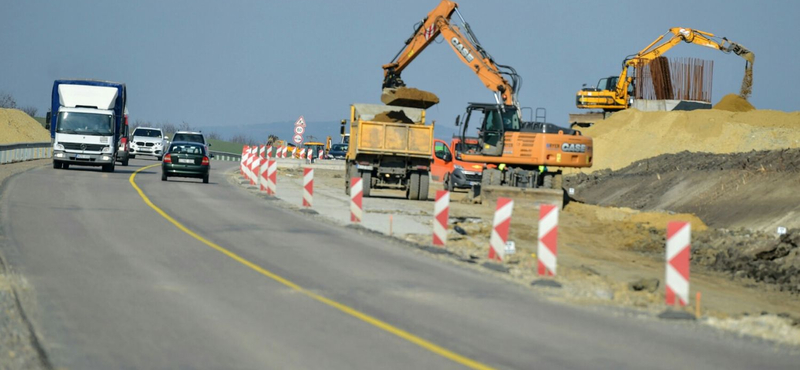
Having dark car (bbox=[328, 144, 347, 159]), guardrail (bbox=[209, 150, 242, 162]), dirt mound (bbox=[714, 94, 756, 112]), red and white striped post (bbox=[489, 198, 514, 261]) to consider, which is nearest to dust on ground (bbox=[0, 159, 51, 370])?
red and white striped post (bbox=[489, 198, 514, 261])

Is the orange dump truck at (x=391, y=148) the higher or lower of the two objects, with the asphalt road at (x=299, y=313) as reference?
higher

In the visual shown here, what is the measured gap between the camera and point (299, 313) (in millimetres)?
12055

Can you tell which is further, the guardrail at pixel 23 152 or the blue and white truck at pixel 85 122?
the guardrail at pixel 23 152

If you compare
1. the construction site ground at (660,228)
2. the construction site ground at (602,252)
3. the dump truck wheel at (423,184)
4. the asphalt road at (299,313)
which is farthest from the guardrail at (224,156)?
the asphalt road at (299,313)

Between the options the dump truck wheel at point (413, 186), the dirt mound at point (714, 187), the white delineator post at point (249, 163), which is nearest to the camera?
the dirt mound at point (714, 187)

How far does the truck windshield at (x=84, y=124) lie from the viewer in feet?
133

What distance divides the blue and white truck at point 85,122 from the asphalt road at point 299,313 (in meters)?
20.4

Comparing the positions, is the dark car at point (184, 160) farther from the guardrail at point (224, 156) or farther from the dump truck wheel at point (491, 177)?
the guardrail at point (224, 156)

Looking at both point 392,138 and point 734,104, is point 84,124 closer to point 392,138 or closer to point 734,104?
point 392,138

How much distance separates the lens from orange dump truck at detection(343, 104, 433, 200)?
1283 inches

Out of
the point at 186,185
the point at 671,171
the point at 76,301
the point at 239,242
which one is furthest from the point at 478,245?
the point at 671,171

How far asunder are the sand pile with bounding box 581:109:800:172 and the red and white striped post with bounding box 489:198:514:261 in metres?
37.7

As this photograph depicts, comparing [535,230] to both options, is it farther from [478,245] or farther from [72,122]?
[72,122]

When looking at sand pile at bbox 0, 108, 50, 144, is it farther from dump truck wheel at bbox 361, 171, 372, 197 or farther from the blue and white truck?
dump truck wheel at bbox 361, 171, 372, 197
